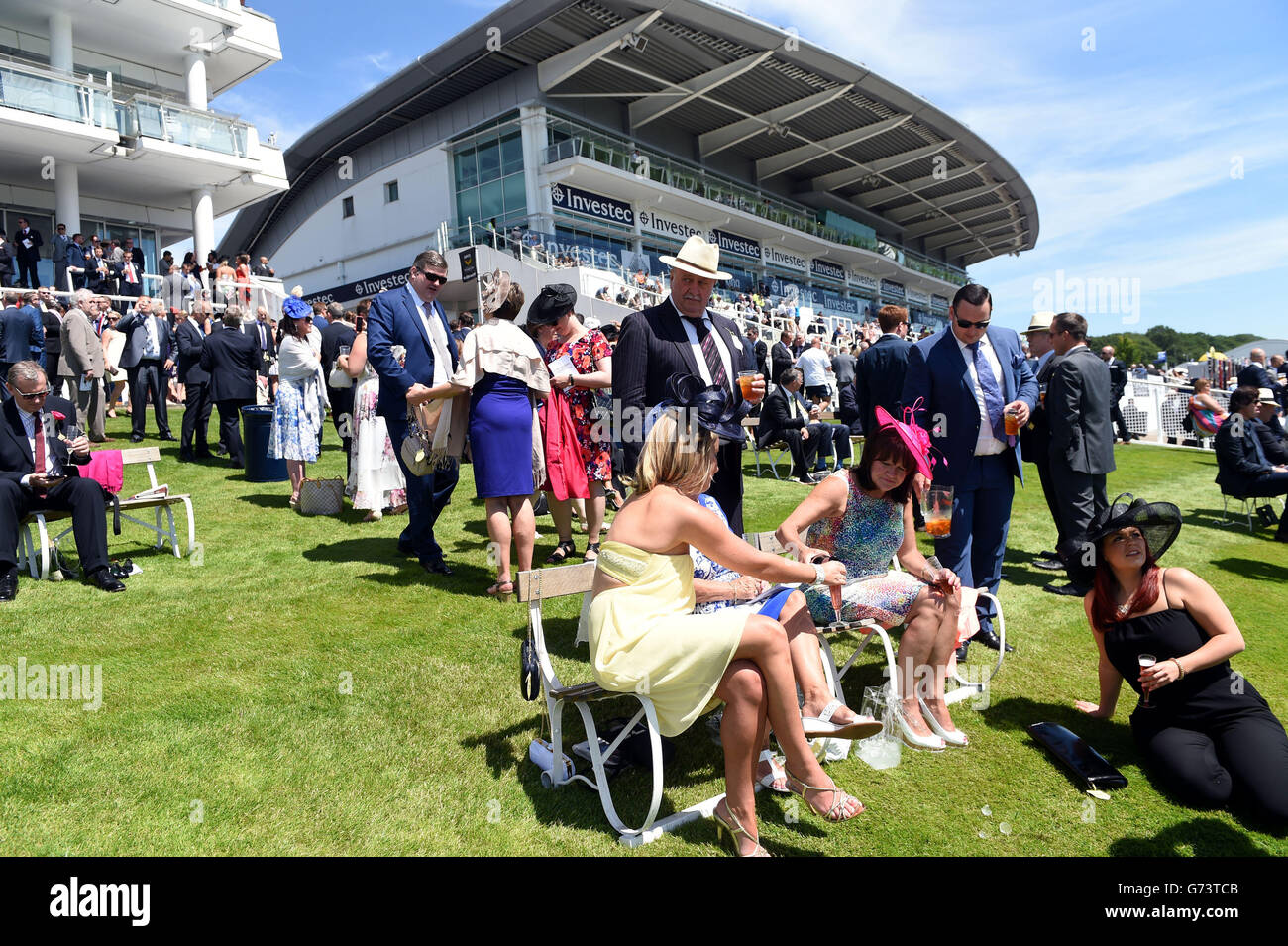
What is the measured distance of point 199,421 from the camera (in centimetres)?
1045

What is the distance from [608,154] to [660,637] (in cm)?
3236

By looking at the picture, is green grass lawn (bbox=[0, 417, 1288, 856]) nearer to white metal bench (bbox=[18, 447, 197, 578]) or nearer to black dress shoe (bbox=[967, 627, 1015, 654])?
black dress shoe (bbox=[967, 627, 1015, 654])

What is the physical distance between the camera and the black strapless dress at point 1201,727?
2994mm

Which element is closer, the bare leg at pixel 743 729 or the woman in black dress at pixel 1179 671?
the bare leg at pixel 743 729

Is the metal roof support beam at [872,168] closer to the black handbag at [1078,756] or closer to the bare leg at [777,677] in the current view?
the black handbag at [1078,756]

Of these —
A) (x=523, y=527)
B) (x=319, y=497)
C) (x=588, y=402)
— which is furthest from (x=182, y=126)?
(x=523, y=527)

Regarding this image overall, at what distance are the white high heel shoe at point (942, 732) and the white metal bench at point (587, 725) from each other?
1162 mm

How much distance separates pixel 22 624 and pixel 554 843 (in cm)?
391

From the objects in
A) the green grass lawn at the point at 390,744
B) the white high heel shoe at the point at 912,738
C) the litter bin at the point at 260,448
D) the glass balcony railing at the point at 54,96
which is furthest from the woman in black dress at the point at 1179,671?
the glass balcony railing at the point at 54,96

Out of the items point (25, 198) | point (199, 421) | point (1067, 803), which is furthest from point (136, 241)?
point (1067, 803)

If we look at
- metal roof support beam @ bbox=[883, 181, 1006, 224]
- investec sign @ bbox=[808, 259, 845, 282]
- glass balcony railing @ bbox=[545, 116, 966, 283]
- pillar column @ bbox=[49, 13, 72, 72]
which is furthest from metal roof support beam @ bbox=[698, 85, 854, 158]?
pillar column @ bbox=[49, 13, 72, 72]

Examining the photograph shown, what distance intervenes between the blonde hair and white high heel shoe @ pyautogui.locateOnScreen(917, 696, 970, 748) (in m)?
1.63

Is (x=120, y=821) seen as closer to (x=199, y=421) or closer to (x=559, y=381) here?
(x=559, y=381)

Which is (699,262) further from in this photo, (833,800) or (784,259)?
(784,259)
